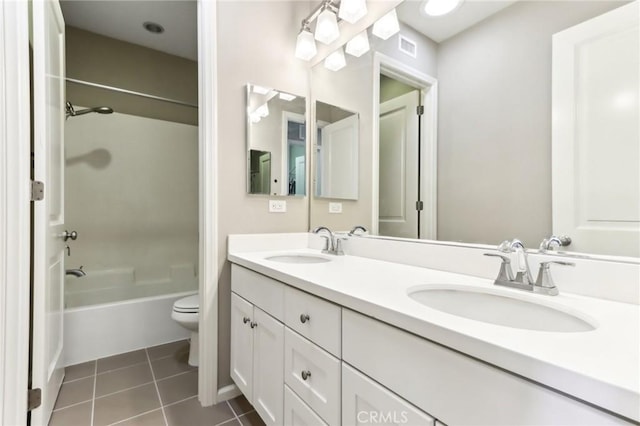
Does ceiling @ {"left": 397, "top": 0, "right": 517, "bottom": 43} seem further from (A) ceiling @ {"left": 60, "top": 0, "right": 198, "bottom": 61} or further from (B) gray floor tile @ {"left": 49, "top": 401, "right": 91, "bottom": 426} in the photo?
(B) gray floor tile @ {"left": 49, "top": 401, "right": 91, "bottom": 426}

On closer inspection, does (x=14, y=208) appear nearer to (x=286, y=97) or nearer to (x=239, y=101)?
(x=239, y=101)

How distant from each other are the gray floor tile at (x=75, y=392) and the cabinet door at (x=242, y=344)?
813 millimetres

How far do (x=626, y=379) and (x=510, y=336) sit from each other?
14cm

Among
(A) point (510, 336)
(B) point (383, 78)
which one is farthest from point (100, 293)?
(A) point (510, 336)

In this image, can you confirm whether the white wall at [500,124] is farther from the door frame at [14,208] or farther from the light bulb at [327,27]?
the door frame at [14,208]

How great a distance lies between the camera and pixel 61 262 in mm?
1611

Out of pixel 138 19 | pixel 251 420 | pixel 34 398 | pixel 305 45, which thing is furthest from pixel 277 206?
pixel 138 19

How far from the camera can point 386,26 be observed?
57.4 inches

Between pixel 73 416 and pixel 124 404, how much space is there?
0.20 m

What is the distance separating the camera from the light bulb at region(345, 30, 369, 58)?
1602mm

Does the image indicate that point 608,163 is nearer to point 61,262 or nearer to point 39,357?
point 39,357

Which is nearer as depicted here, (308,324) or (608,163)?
(608,163)

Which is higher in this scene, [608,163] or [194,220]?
[608,163]

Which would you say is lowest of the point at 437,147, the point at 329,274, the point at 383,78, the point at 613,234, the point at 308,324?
the point at 308,324
